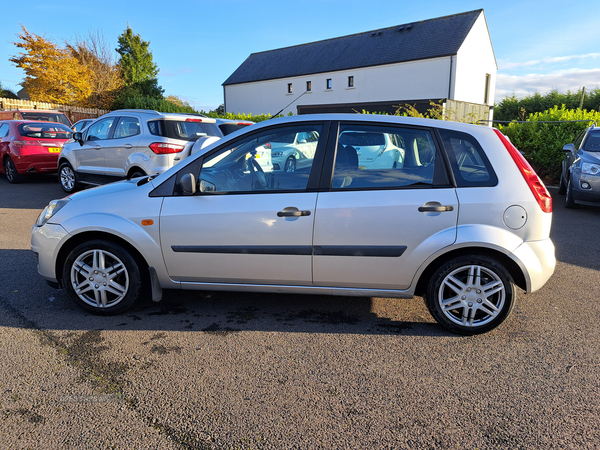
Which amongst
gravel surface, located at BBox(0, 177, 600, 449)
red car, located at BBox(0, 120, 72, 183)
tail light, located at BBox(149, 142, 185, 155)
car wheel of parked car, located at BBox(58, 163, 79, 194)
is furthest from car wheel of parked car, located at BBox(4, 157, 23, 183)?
gravel surface, located at BBox(0, 177, 600, 449)

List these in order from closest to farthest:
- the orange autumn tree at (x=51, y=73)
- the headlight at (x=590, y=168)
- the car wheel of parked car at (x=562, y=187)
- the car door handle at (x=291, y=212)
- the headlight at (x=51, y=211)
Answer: the car door handle at (x=291, y=212), the headlight at (x=51, y=211), the headlight at (x=590, y=168), the car wheel of parked car at (x=562, y=187), the orange autumn tree at (x=51, y=73)

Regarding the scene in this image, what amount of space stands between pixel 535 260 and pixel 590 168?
6.38 m

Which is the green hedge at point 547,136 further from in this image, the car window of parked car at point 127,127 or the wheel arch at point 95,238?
the wheel arch at point 95,238

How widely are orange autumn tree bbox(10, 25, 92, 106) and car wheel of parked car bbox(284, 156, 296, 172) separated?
32948mm

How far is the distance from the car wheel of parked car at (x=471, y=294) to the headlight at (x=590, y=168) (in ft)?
21.2

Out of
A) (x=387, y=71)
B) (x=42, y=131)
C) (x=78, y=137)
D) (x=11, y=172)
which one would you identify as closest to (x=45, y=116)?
(x=11, y=172)

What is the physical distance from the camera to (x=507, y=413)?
8.28ft

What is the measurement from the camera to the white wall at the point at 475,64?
108 ft

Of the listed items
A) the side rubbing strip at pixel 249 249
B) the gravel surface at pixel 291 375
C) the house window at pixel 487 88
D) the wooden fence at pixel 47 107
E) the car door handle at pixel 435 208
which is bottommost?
the gravel surface at pixel 291 375

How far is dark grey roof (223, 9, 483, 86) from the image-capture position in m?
34.0

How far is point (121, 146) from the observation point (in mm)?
8586

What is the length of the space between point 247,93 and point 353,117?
4649 centimetres

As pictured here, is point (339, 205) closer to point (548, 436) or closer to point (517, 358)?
point (517, 358)

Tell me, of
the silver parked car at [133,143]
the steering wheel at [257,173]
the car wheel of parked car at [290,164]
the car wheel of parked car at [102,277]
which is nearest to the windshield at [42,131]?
the silver parked car at [133,143]
